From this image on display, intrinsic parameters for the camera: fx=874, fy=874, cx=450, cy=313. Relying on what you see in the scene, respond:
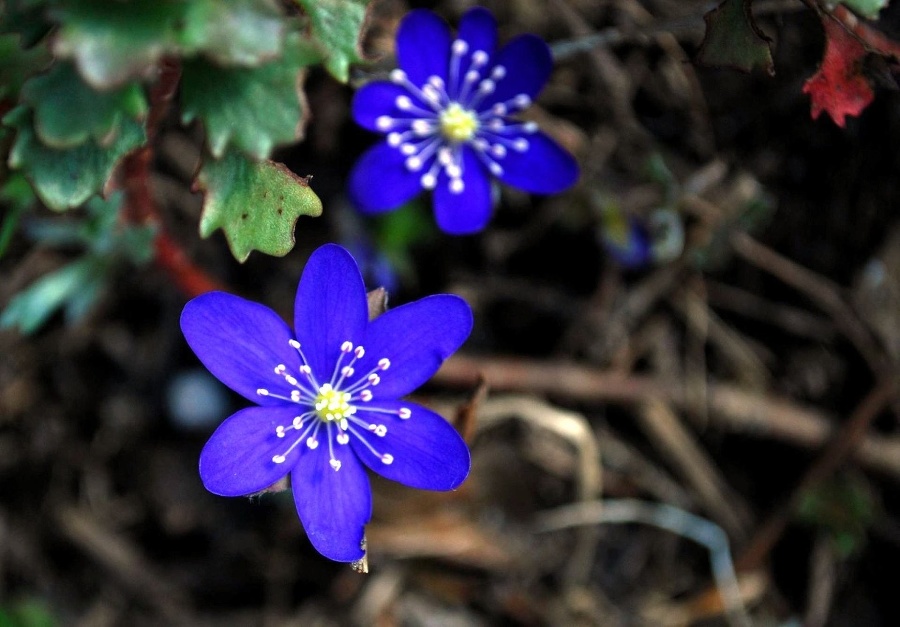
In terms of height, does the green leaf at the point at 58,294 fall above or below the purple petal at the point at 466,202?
below

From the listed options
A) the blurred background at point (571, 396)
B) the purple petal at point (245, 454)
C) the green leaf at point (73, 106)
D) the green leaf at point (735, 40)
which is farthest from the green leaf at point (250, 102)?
the blurred background at point (571, 396)

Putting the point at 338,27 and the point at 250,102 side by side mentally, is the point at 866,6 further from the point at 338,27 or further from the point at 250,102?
the point at 250,102

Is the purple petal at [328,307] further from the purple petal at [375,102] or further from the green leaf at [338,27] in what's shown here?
the purple petal at [375,102]

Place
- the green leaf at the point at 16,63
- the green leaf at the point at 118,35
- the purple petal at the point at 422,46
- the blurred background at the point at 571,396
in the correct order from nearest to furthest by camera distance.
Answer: the green leaf at the point at 118,35 → the green leaf at the point at 16,63 → the purple petal at the point at 422,46 → the blurred background at the point at 571,396

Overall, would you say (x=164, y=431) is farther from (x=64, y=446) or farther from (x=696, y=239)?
(x=696, y=239)

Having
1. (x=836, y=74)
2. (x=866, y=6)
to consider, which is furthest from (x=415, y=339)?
(x=866, y=6)

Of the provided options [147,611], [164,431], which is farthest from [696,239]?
[147,611]
